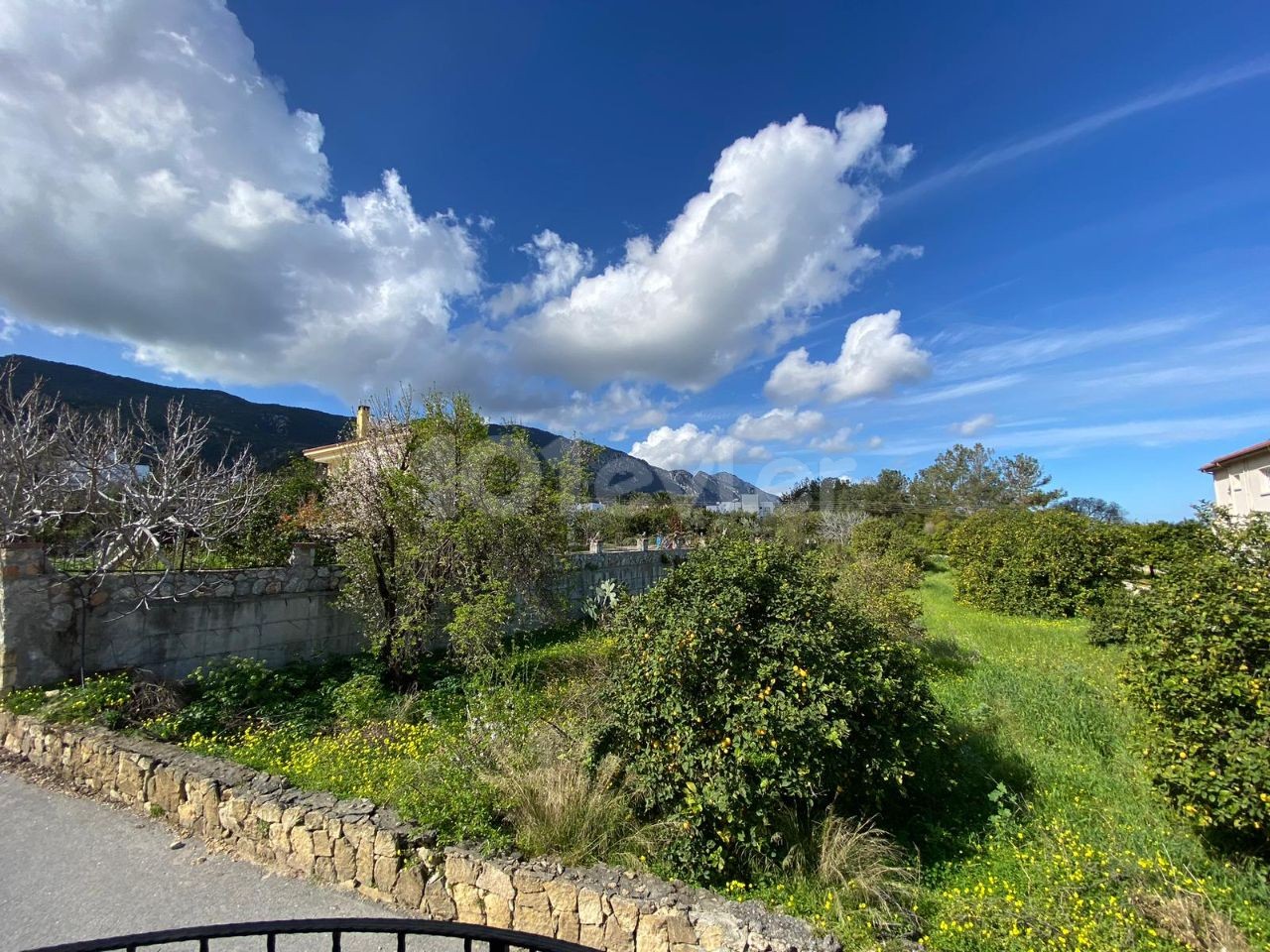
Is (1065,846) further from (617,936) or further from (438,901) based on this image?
(438,901)

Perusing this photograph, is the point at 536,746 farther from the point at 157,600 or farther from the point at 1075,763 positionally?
the point at 157,600

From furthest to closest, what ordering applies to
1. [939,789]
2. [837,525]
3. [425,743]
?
[837,525]
[425,743]
[939,789]

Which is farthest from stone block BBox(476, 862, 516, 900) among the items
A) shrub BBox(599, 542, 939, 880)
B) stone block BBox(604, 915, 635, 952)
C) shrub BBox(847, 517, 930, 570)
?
shrub BBox(847, 517, 930, 570)

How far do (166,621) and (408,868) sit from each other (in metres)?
5.08

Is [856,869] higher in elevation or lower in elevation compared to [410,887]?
higher

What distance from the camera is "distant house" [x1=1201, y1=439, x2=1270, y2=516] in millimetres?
17375

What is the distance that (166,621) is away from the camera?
6.39 metres

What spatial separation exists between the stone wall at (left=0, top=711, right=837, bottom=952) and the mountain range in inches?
883

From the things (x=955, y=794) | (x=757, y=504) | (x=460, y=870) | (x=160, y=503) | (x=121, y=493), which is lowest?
(x=955, y=794)

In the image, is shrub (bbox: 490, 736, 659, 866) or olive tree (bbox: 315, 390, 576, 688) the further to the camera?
olive tree (bbox: 315, 390, 576, 688)

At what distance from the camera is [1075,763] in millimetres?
4574

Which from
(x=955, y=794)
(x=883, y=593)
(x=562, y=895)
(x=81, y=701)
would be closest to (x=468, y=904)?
(x=562, y=895)

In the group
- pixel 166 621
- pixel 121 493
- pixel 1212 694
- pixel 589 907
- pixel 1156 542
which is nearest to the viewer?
pixel 589 907

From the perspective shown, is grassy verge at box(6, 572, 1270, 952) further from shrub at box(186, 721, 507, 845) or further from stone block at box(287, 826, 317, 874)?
stone block at box(287, 826, 317, 874)
